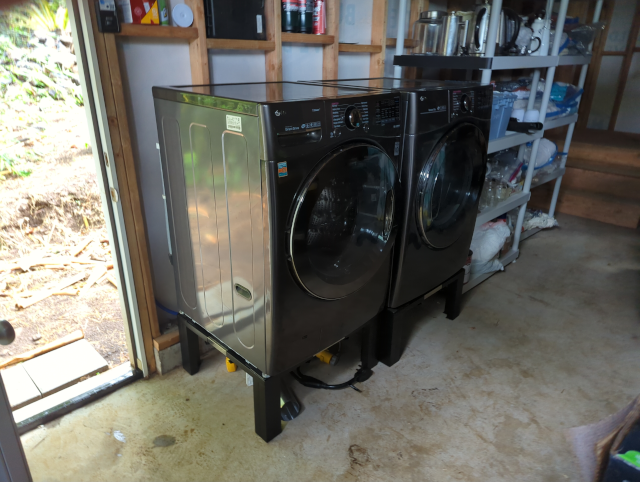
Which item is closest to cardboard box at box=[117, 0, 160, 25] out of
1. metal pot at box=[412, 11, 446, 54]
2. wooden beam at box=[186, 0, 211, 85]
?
wooden beam at box=[186, 0, 211, 85]

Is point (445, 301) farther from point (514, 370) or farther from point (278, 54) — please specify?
point (278, 54)

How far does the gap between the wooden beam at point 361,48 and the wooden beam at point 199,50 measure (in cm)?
84

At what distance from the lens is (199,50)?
174 cm

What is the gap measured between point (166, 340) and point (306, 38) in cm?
156

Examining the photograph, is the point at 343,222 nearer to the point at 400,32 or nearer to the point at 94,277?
the point at 400,32

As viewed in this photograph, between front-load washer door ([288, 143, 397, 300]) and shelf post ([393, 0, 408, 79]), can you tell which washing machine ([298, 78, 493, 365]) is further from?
shelf post ([393, 0, 408, 79])

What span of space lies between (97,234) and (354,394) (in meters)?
2.76

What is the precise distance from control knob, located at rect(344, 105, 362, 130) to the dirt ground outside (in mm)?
1660

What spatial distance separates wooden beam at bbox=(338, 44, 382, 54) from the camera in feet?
7.67

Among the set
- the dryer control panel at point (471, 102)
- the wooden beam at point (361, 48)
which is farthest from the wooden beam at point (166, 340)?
the wooden beam at point (361, 48)

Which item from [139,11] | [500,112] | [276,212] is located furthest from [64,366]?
[500,112]

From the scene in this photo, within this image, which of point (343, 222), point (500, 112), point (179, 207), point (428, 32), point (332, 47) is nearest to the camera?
point (343, 222)

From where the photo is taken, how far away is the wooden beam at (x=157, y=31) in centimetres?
152

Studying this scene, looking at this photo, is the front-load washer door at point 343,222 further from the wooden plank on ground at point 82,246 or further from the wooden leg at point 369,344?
the wooden plank on ground at point 82,246
